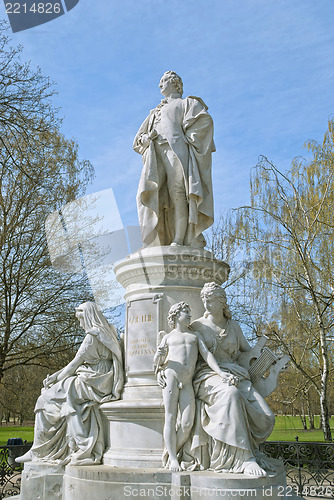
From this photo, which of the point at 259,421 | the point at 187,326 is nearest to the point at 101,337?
the point at 187,326

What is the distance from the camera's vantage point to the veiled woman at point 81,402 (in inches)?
248

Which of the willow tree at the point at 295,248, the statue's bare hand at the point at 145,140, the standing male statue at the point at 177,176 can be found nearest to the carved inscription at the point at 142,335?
the standing male statue at the point at 177,176

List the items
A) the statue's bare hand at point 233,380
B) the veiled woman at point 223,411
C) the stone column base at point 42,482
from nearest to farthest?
the veiled woman at point 223,411, the statue's bare hand at point 233,380, the stone column base at point 42,482

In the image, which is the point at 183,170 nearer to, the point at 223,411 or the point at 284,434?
the point at 223,411

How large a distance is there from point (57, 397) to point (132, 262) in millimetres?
1951

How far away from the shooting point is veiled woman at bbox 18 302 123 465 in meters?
6.30

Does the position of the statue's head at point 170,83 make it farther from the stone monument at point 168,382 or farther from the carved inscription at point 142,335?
the carved inscription at point 142,335

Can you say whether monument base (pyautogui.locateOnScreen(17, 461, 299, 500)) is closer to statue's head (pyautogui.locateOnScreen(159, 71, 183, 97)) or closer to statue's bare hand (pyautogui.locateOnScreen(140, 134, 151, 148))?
statue's bare hand (pyautogui.locateOnScreen(140, 134, 151, 148))

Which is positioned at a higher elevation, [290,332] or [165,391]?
[290,332]

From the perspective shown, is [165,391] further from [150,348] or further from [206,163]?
[206,163]

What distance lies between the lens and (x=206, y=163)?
295 inches

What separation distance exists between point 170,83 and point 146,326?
3700mm

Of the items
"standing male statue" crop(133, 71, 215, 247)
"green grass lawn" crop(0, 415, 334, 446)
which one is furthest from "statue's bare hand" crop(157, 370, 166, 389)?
"green grass lawn" crop(0, 415, 334, 446)

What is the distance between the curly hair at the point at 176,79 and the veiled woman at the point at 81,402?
365 cm
